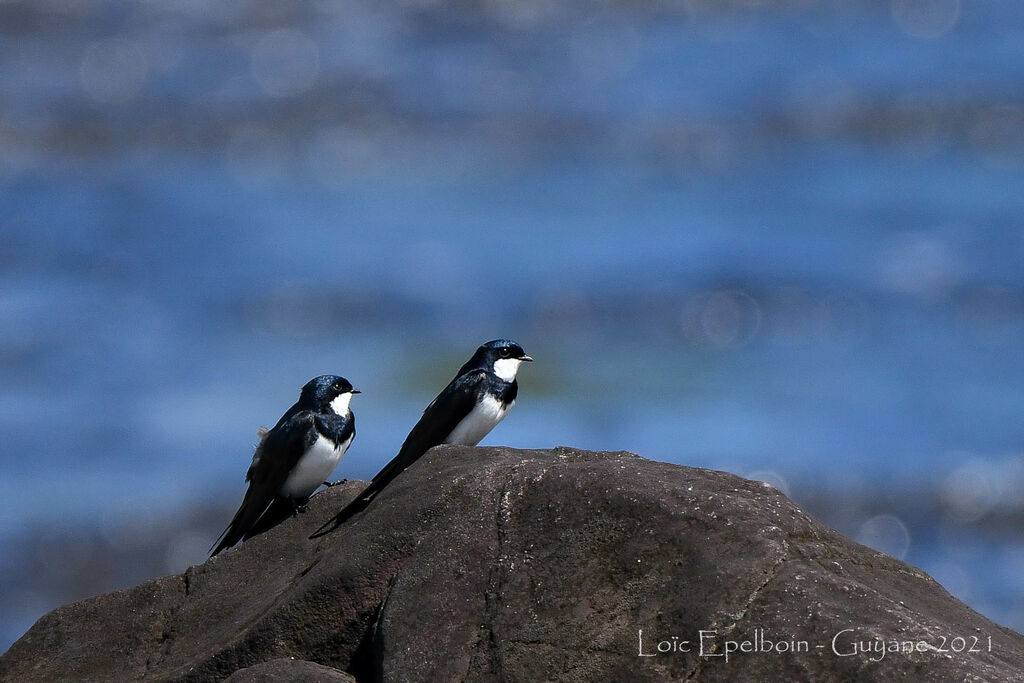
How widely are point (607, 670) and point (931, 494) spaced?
19.0m

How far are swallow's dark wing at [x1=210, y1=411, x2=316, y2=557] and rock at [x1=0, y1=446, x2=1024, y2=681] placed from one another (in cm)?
144

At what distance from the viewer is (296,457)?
30.6ft

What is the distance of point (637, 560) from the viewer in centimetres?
647

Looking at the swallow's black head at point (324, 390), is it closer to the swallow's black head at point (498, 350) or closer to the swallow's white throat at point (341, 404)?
the swallow's white throat at point (341, 404)

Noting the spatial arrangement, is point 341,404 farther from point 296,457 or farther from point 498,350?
point 498,350

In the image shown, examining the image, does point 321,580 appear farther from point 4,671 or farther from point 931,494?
point 931,494

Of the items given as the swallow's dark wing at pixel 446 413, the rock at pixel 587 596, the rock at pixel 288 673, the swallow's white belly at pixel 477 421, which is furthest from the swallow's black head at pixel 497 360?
the rock at pixel 288 673

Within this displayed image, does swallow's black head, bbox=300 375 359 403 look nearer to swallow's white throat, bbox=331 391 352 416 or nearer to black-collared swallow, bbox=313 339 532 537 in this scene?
swallow's white throat, bbox=331 391 352 416

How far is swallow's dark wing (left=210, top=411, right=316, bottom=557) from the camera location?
9164 mm

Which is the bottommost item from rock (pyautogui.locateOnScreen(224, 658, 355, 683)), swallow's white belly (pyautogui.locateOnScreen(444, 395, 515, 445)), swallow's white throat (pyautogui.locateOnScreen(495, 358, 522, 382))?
rock (pyautogui.locateOnScreen(224, 658, 355, 683))

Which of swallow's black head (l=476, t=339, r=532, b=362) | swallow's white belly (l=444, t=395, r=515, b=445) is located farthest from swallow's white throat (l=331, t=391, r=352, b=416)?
swallow's black head (l=476, t=339, r=532, b=362)

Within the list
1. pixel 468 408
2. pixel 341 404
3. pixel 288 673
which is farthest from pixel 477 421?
pixel 288 673

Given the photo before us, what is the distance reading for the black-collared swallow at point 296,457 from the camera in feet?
30.0

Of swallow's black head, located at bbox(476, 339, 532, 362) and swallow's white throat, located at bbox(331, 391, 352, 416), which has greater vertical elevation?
swallow's black head, located at bbox(476, 339, 532, 362)
